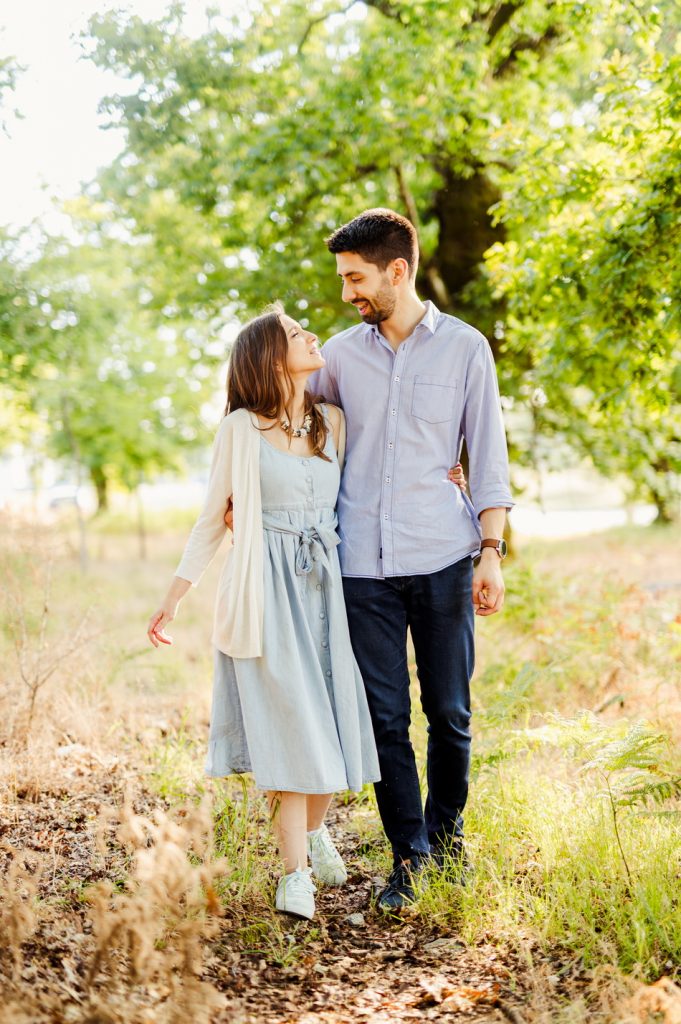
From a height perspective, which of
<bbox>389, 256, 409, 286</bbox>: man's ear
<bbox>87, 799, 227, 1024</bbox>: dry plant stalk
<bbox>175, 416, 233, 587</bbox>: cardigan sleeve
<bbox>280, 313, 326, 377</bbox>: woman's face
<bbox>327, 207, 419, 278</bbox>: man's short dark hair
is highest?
<bbox>327, 207, 419, 278</bbox>: man's short dark hair

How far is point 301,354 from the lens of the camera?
Result: 10.7ft

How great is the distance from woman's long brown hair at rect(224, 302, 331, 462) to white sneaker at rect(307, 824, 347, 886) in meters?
1.47

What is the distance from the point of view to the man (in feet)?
10.8

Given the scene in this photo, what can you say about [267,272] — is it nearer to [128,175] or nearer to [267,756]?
[128,175]

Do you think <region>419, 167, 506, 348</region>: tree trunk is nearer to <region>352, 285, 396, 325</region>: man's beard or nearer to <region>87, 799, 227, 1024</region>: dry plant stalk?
<region>352, 285, 396, 325</region>: man's beard

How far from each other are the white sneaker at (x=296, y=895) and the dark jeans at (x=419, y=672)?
14.6 inches

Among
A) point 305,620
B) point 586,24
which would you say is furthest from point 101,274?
point 305,620

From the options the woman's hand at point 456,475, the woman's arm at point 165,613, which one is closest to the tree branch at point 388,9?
the woman's hand at point 456,475

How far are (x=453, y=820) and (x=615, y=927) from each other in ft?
2.45

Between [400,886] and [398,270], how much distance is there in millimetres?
2216

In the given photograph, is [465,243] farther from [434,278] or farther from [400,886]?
[400,886]

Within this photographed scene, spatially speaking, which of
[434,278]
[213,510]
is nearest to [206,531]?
[213,510]

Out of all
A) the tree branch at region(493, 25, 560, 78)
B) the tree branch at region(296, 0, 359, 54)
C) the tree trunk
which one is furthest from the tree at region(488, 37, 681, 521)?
the tree branch at region(296, 0, 359, 54)

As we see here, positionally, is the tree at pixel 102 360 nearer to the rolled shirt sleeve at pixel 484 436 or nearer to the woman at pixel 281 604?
the woman at pixel 281 604
